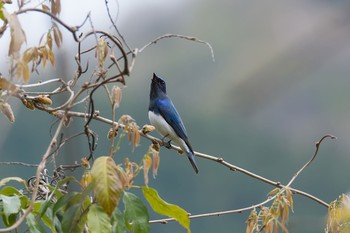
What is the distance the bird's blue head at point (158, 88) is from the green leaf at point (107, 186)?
4.96 metres

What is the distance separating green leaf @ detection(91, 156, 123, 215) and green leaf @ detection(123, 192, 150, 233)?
0.23 metres

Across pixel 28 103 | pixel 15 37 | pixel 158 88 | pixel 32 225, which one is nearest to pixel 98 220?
pixel 32 225

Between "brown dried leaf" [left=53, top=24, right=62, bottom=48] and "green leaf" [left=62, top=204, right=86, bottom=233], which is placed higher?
"brown dried leaf" [left=53, top=24, right=62, bottom=48]

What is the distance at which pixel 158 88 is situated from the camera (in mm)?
7535

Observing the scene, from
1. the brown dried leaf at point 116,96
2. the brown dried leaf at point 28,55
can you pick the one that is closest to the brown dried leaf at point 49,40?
the brown dried leaf at point 28,55

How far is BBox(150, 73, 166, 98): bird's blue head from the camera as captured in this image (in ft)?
24.7

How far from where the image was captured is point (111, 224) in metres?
2.70

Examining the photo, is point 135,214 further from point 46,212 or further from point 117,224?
point 46,212

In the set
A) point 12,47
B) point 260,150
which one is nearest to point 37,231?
point 12,47

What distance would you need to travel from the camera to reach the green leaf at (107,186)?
98.0 inches

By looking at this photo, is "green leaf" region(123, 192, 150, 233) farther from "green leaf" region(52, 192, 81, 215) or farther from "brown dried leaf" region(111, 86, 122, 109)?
"brown dried leaf" region(111, 86, 122, 109)

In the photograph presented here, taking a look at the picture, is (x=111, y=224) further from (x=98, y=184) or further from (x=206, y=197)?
(x=206, y=197)

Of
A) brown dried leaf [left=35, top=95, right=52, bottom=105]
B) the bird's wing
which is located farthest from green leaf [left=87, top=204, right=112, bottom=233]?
the bird's wing

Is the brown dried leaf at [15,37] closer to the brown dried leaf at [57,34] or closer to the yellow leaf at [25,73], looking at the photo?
the yellow leaf at [25,73]
